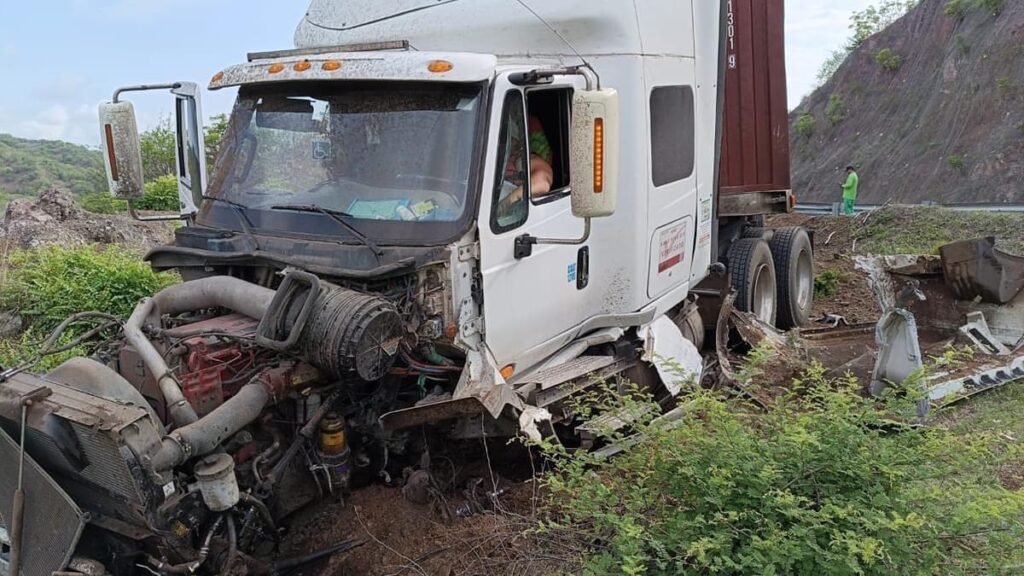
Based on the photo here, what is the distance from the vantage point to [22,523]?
3.09m

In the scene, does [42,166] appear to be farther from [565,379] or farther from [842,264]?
[565,379]

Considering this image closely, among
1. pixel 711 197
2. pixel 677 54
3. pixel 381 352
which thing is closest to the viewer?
pixel 381 352

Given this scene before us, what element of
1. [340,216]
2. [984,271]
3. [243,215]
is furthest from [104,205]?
[984,271]

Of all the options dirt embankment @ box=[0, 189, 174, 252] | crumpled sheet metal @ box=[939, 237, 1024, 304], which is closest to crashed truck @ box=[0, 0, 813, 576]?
crumpled sheet metal @ box=[939, 237, 1024, 304]

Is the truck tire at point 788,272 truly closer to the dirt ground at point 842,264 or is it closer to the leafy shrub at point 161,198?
the dirt ground at point 842,264

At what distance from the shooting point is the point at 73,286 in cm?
735

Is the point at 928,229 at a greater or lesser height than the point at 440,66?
lesser

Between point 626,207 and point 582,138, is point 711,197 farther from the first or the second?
point 582,138

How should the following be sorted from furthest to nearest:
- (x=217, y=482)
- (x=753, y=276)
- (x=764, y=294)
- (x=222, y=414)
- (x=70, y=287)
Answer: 1. (x=764, y=294)
2. (x=70, y=287)
3. (x=753, y=276)
4. (x=222, y=414)
5. (x=217, y=482)

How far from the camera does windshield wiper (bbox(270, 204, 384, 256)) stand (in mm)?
3732

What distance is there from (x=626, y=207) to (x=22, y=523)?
11.6 ft

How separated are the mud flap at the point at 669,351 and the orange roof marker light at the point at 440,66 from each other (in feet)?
7.36

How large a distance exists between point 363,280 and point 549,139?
153 cm

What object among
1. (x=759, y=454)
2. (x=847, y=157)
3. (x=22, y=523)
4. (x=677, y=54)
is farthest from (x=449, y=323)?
(x=847, y=157)
